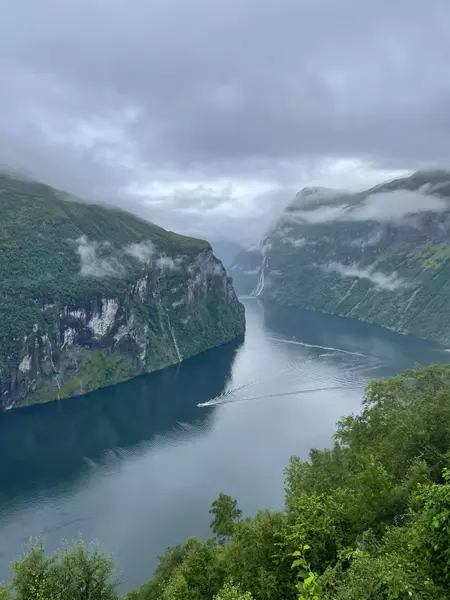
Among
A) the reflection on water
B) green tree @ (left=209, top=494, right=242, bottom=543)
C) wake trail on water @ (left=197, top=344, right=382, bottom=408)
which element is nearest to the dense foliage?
green tree @ (left=209, top=494, right=242, bottom=543)

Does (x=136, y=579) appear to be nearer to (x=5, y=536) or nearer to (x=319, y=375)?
(x=5, y=536)

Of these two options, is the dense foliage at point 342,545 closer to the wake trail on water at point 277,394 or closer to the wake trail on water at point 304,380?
the wake trail on water at point 277,394

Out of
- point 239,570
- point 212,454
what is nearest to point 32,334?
point 212,454

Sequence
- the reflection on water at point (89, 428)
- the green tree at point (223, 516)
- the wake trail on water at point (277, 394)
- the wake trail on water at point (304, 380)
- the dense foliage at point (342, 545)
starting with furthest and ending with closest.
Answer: the wake trail on water at point (304, 380) < the wake trail on water at point (277, 394) < the reflection on water at point (89, 428) < the green tree at point (223, 516) < the dense foliage at point (342, 545)

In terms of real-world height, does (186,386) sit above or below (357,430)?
below

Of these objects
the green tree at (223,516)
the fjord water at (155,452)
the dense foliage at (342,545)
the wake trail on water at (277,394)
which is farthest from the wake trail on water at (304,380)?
the dense foliage at (342,545)

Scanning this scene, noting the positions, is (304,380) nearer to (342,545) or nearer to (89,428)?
(89,428)
